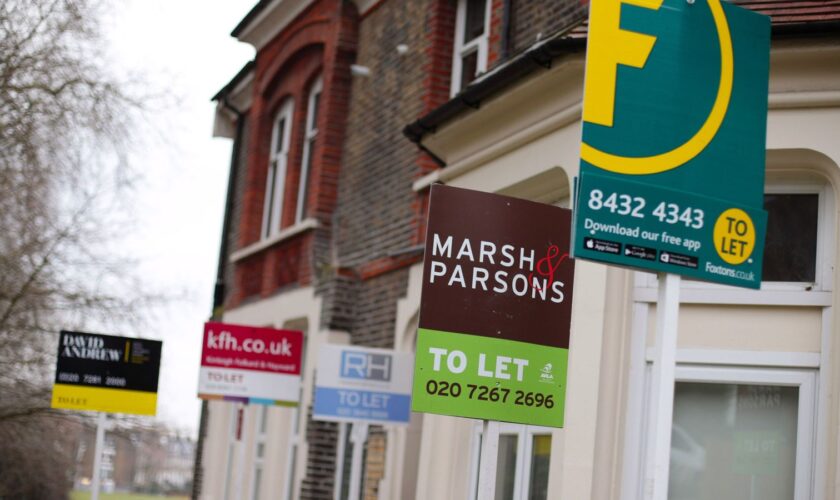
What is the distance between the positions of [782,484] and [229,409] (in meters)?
13.6

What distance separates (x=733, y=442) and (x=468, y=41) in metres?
7.03

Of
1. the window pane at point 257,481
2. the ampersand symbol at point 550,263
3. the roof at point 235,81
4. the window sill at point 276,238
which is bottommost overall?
the window pane at point 257,481

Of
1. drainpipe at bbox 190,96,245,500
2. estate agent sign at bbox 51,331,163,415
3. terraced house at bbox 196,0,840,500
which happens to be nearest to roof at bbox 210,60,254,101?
drainpipe at bbox 190,96,245,500

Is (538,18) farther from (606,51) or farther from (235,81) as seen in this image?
(235,81)

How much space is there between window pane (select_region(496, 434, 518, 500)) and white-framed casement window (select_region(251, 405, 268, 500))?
830cm

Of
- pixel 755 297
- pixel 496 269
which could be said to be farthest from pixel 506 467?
pixel 496 269

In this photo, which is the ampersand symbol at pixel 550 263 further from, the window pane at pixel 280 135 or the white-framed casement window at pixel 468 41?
the window pane at pixel 280 135

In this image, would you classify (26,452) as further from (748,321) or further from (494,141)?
(748,321)

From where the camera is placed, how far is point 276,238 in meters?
18.7

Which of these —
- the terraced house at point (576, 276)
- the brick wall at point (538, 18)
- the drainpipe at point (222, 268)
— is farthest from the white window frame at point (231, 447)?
the brick wall at point (538, 18)

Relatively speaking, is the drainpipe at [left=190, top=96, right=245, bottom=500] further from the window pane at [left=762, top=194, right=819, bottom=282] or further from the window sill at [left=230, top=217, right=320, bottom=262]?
the window pane at [left=762, top=194, right=819, bottom=282]

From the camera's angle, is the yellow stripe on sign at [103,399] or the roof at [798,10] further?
the yellow stripe on sign at [103,399]

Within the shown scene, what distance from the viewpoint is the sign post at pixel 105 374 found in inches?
503

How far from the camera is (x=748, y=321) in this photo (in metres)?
8.80
